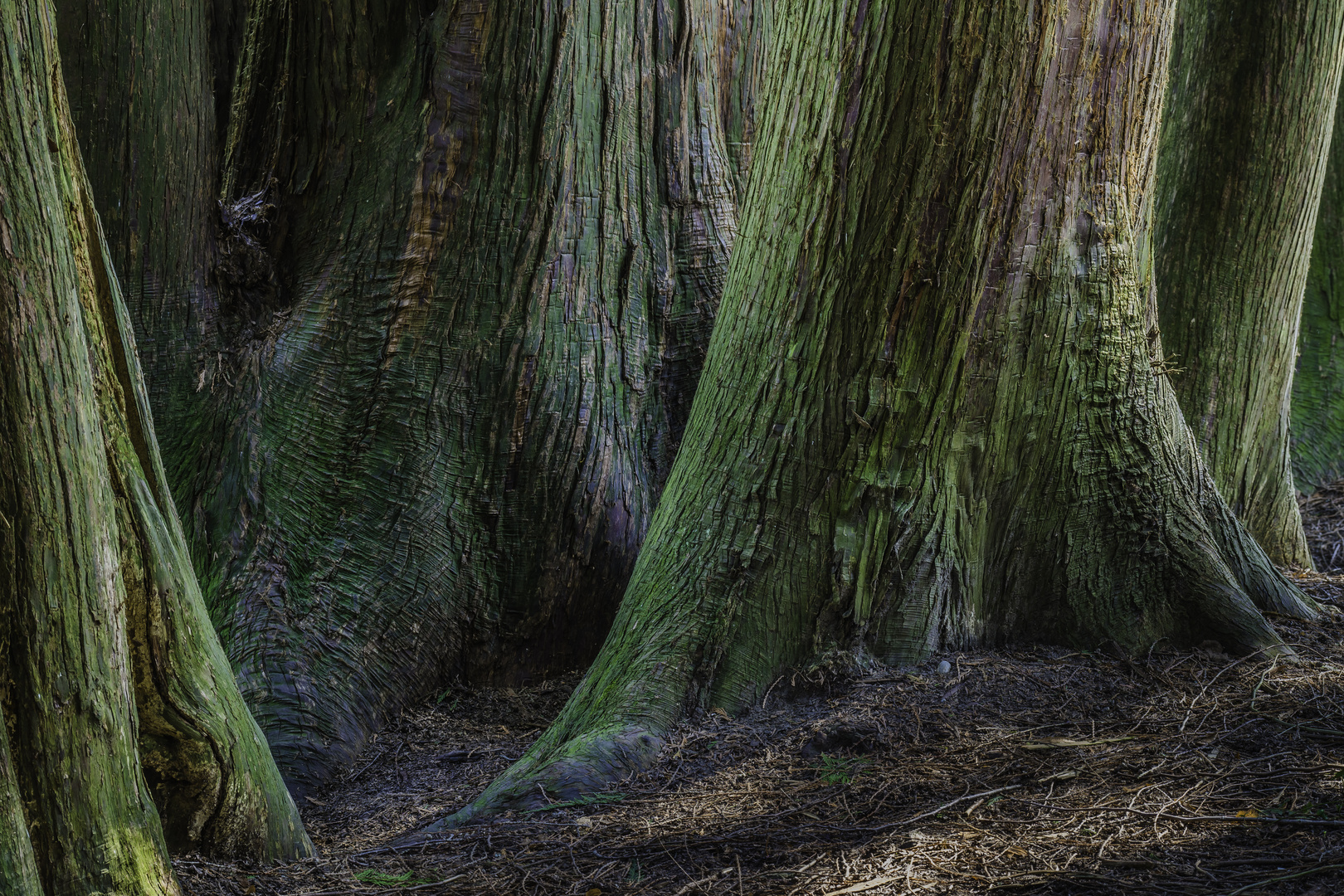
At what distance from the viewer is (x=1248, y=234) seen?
4.97 meters

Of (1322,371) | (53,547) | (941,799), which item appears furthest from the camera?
(1322,371)

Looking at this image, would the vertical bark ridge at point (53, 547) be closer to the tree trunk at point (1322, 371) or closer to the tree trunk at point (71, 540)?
the tree trunk at point (71, 540)

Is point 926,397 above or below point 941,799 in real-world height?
above

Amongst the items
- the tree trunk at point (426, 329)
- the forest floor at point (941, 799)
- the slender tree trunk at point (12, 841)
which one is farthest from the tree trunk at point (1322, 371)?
the slender tree trunk at point (12, 841)

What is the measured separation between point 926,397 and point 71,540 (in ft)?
8.00

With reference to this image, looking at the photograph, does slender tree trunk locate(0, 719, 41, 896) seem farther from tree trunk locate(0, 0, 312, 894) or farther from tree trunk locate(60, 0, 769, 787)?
tree trunk locate(60, 0, 769, 787)

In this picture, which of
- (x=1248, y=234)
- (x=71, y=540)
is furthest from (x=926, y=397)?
(x=1248, y=234)

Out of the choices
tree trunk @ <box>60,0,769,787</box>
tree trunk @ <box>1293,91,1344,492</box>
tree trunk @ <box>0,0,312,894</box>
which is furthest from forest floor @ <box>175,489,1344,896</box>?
tree trunk @ <box>1293,91,1344,492</box>

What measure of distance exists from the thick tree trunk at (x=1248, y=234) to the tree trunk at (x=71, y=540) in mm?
4481

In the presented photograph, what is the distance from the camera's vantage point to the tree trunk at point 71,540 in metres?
2.01

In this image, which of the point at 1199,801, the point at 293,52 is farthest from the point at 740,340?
the point at 293,52

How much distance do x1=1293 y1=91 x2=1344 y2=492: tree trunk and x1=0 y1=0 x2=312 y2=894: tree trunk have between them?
6.22 meters

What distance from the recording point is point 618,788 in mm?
3080

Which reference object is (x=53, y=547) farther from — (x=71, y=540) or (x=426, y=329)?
(x=426, y=329)
